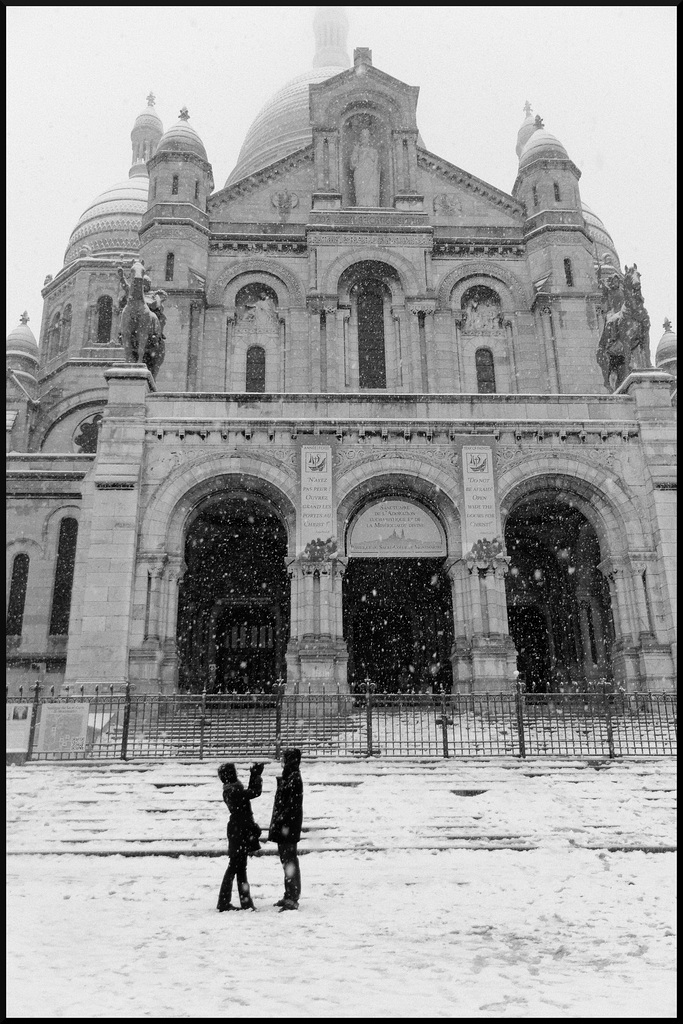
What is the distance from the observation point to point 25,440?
4028 centimetres

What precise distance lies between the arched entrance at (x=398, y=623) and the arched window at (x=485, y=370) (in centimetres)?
739

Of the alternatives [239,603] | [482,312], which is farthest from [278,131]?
[239,603]

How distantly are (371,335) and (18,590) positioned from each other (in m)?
16.3

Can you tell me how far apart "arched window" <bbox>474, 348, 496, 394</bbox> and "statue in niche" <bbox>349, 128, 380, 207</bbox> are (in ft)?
23.3

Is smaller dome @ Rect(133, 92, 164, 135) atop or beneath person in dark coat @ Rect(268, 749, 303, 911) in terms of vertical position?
atop

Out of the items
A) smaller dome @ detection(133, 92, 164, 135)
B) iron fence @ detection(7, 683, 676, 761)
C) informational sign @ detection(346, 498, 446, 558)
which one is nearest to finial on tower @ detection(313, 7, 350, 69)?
smaller dome @ detection(133, 92, 164, 135)

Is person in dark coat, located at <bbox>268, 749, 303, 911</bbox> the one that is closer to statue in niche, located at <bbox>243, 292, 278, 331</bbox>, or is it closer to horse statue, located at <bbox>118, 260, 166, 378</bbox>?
horse statue, located at <bbox>118, 260, 166, 378</bbox>

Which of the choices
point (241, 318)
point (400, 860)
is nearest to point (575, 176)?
point (241, 318)

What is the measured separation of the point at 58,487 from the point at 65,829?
22.9m

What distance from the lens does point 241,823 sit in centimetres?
864

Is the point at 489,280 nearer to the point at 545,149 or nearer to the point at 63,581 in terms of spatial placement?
the point at 545,149

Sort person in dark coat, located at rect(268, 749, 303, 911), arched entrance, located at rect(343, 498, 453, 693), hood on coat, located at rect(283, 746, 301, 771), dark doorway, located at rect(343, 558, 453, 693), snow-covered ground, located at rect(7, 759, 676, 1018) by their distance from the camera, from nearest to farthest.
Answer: snow-covered ground, located at rect(7, 759, 676, 1018), person in dark coat, located at rect(268, 749, 303, 911), hood on coat, located at rect(283, 746, 301, 771), arched entrance, located at rect(343, 498, 453, 693), dark doorway, located at rect(343, 558, 453, 693)

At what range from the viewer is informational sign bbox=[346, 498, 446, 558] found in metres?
23.9

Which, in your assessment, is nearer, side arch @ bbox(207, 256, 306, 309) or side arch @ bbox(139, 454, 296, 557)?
side arch @ bbox(139, 454, 296, 557)
